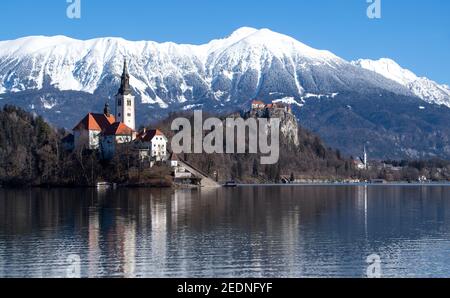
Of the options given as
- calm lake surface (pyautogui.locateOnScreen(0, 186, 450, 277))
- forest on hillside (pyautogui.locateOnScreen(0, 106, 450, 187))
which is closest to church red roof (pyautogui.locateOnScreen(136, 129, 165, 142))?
forest on hillside (pyautogui.locateOnScreen(0, 106, 450, 187))

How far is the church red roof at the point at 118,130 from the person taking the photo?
136250 mm

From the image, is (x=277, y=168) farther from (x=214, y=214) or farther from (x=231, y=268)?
(x=231, y=268)

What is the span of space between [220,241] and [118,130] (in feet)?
311

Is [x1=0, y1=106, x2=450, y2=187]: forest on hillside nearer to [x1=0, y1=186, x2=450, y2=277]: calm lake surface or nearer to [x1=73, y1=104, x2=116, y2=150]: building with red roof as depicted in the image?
[x1=73, y1=104, x2=116, y2=150]: building with red roof

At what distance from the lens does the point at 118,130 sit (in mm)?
136500

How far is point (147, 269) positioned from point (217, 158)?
417 ft

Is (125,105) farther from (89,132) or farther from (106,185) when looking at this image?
(106,185)

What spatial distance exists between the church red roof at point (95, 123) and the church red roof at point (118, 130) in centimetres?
306

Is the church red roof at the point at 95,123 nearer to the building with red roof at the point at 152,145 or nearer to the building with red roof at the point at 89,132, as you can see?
the building with red roof at the point at 89,132

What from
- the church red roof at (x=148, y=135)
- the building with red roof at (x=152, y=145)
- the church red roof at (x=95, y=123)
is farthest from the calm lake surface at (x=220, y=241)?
the church red roof at (x=95, y=123)

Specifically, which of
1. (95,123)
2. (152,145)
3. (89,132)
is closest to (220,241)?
(152,145)

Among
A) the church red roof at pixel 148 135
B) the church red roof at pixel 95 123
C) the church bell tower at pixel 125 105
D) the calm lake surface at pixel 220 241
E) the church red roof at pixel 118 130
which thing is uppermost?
the church bell tower at pixel 125 105

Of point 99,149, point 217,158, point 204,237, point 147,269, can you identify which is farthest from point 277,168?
point 147,269
